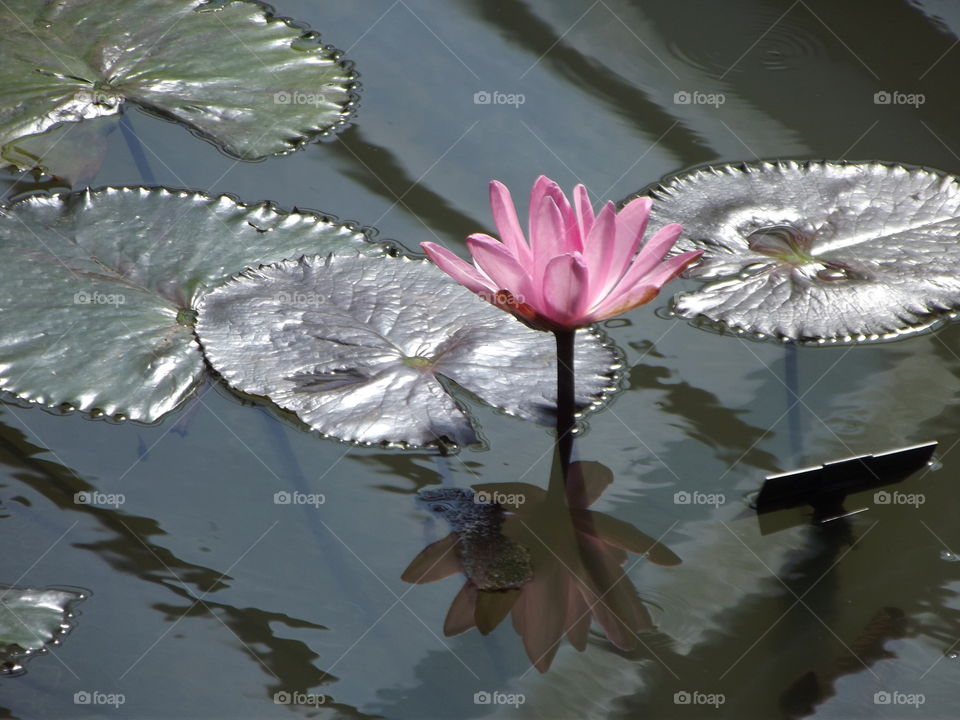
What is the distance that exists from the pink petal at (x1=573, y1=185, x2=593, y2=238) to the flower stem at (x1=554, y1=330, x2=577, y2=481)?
0.15m

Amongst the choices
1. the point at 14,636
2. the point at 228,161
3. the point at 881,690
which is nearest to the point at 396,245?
the point at 228,161

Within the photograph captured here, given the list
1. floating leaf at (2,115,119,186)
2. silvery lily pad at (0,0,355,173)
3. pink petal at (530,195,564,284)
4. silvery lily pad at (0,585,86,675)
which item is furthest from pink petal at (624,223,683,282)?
floating leaf at (2,115,119,186)

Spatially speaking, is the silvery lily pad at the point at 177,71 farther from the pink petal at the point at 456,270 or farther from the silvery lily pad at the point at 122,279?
the pink petal at the point at 456,270

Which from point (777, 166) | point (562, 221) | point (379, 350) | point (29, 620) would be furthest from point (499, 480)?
point (777, 166)

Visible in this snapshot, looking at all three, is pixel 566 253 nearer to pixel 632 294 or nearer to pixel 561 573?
pixel 632 294

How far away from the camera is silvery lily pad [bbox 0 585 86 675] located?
1230mm

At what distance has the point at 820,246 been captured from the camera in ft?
5.98

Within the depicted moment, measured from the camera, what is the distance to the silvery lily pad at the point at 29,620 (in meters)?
1.23

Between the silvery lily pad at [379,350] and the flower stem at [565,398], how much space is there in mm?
26

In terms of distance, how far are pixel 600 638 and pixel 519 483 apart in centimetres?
29

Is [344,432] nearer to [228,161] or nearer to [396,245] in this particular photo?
[396,245]

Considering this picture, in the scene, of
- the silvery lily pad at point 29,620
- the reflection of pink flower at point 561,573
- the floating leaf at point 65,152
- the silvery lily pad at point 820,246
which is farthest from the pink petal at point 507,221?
the floating leaf at point 65,152

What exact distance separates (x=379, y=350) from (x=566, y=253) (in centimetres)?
42

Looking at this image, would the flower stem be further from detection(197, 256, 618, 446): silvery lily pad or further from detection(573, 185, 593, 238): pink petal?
detection(573, 185, 593, 238): pink petal
